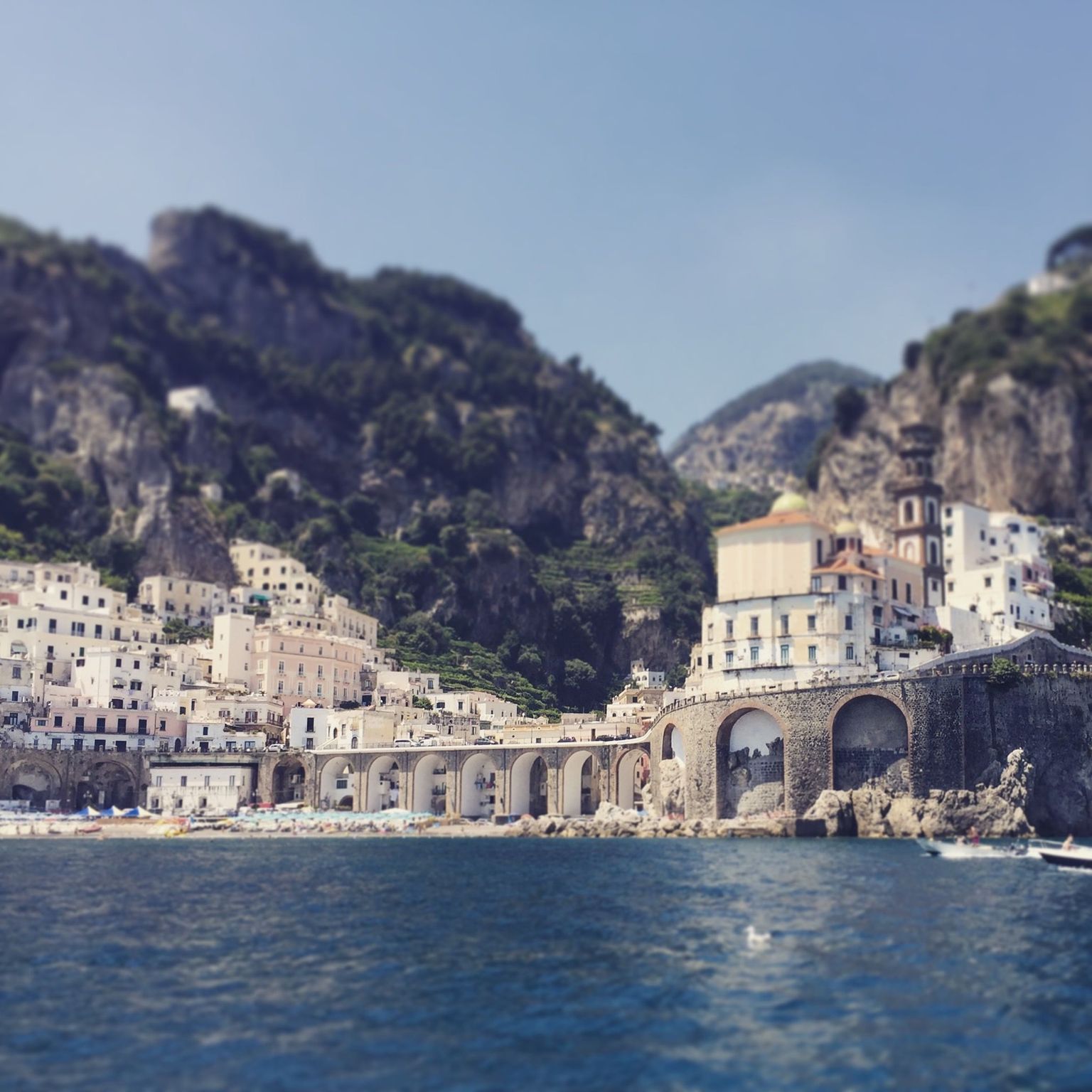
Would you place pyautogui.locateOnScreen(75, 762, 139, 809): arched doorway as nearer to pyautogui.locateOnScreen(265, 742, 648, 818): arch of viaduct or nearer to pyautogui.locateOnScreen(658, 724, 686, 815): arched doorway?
pyautogui.locateOnScreen(265, 742, 648, 818): arch of viaduct

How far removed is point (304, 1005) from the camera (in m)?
33.9

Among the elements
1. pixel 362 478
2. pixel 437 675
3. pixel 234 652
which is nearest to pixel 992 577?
pixel 437 675

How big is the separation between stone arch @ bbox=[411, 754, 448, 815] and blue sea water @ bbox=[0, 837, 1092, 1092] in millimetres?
39711

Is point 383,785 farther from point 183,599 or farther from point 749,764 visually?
point 183,599

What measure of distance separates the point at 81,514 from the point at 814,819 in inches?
3528

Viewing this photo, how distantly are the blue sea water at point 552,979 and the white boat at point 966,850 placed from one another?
3563 mm

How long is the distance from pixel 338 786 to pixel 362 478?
2880 inches

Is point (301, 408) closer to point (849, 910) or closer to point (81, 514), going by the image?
point (81, 514)

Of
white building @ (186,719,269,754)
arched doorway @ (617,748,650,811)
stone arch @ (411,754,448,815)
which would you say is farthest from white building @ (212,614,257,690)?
arched doorway @ (617,748,650,811)

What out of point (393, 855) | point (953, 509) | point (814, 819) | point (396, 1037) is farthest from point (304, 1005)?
point (953, 509)

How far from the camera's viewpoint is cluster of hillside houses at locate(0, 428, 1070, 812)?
93.3 meters

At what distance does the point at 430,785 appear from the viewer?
339 feet

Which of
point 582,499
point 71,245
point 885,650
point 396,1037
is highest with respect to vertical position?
point 71,245

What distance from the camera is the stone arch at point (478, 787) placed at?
101m
